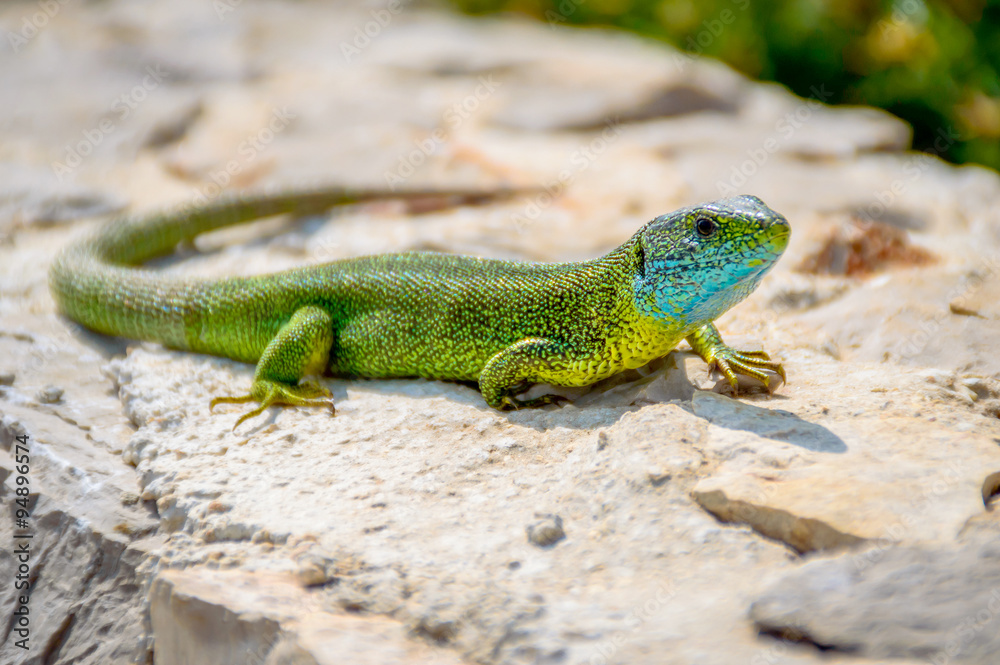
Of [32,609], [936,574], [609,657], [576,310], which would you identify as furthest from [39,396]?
[936,574]

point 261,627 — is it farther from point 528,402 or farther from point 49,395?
point 49,395

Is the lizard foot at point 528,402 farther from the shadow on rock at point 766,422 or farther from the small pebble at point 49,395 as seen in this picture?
the small pebble at point 49,395

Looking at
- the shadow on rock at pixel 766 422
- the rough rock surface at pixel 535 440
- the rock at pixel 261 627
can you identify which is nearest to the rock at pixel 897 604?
the rough rock surface at pixel 535 440

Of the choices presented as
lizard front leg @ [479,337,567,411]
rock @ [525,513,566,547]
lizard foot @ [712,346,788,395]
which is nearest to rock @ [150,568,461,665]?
rock @ [525,513,566,547]

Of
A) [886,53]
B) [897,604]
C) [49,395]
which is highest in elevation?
[886,53]

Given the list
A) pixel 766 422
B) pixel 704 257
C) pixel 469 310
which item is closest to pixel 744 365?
pixel 766 422

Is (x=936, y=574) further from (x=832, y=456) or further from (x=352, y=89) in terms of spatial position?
(x=352, y=89)

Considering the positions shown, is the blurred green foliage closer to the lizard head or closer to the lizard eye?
the lizard head
